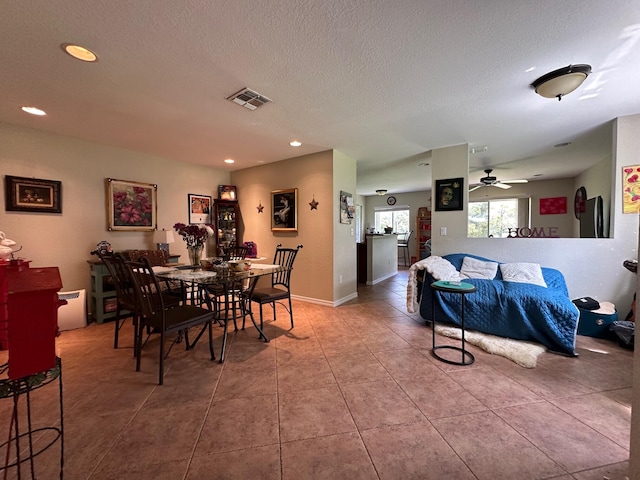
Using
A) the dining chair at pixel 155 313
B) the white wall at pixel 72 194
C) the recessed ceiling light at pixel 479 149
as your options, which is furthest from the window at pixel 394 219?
the dining chair at pixel 155 313

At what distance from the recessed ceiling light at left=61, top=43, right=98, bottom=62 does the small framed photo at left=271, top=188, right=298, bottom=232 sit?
9.59 ft

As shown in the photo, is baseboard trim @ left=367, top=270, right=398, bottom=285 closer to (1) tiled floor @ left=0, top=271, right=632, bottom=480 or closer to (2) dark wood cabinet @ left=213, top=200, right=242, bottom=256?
(2) dark wood cabinet @ left=213, top=200, right=242, bottom=256

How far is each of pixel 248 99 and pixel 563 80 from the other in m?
2.64

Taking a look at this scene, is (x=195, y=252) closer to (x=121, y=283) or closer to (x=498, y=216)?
(x=121, y=283)

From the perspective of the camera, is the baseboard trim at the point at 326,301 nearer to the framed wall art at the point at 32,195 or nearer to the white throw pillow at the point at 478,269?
the white throw pillow at the point at 478,269

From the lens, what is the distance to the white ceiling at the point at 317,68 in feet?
5.10

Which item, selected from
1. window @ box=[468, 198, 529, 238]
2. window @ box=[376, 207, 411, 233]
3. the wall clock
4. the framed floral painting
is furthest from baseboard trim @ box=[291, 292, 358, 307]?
window @ box=[376, 207, 411, 233]

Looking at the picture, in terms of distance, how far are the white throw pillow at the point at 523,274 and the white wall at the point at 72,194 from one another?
5.08 metres

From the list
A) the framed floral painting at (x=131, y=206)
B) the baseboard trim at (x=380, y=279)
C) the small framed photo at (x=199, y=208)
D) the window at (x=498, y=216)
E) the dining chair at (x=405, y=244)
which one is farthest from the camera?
the dining chair at (x=405, y=244)

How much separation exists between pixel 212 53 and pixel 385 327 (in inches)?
127

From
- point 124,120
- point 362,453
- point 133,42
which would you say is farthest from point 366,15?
point 124,120

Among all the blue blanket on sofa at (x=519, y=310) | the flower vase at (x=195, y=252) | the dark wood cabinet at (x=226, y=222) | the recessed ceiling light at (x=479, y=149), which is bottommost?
the blue blanket on sofa at (x=519, y=310)

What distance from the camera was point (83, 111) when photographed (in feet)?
9.00

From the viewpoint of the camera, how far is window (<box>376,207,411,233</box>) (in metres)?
9.22
